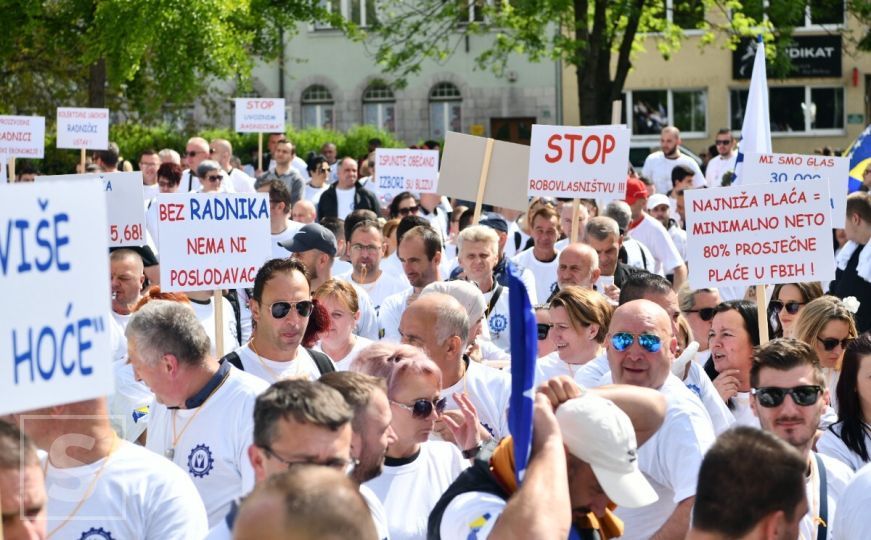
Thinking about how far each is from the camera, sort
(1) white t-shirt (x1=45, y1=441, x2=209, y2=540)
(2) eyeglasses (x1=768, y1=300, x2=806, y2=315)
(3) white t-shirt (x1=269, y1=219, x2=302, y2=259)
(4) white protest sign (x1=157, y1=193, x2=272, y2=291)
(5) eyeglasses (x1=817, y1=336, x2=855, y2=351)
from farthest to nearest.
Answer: (3) white t-shirt (x1=269, y1=219, x2=302, y2=259) < (2) eyeglasses (x1=768, y1=300, x2=806, y2=315) < (4) white protest sign (x1=157, y1=193, x2=272, y2=291) < (5) eyeglasses (x1=817, y1=336, x2=855, y2=351) < (1) white t-shirt (x1=45, y1=441, x2=209, y2=540)

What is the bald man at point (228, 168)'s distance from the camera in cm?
1642

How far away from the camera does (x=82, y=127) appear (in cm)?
1783

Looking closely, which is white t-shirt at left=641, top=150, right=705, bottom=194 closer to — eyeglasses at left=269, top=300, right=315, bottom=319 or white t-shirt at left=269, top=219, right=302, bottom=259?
white t-shirt at left=269, top=219, right=302, bottom=259

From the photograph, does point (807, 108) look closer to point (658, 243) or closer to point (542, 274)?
point (658, 243)

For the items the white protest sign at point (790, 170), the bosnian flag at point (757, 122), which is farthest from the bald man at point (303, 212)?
the white protest sign at point (790, 170)

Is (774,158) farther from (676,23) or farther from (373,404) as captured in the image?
(676,23)

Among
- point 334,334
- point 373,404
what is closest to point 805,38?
point 334,334

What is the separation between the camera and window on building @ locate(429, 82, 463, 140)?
132 feet

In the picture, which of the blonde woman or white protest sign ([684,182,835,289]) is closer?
the blonde woman

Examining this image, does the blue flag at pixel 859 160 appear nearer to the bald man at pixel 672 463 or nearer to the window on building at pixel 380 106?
the bald man at pixel 672 463

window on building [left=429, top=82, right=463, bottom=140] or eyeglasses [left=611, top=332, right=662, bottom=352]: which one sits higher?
window on building [left=429, top=82, right=463, bottom=140]

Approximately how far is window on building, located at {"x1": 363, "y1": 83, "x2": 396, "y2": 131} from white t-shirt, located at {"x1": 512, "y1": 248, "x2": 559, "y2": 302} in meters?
30.4

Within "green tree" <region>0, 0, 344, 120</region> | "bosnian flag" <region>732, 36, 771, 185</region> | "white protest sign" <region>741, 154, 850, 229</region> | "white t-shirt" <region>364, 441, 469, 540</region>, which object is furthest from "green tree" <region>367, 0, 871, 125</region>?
"white t-shirt" <region>364, 441, 469, 540</region>

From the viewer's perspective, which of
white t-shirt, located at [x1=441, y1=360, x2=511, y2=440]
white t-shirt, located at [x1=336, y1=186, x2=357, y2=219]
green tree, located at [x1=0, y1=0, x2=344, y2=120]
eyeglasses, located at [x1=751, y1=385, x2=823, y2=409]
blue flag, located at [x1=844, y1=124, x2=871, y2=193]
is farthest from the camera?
green tree, located at [x1=0, y1=0, x2=344, y2=120]
